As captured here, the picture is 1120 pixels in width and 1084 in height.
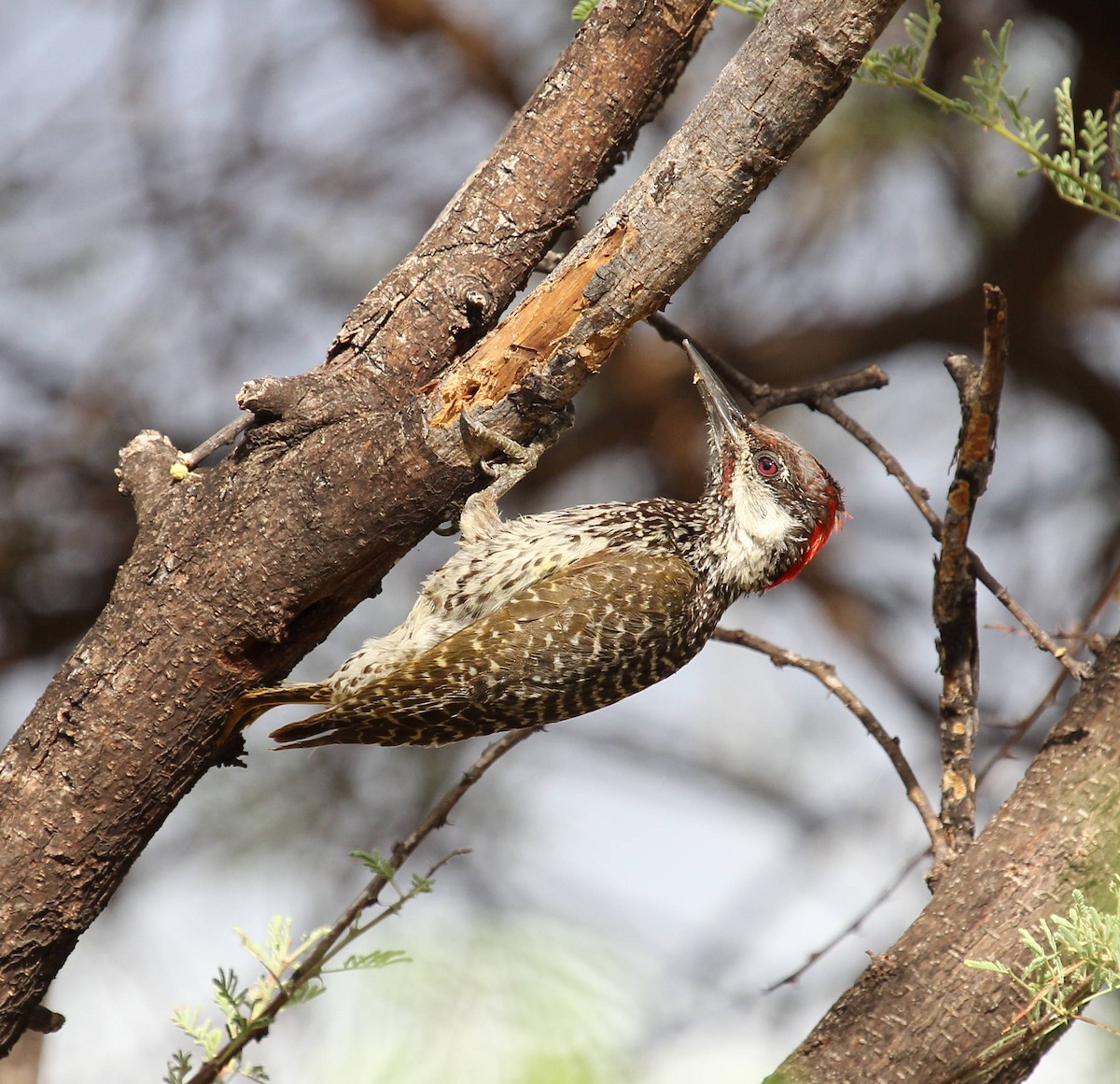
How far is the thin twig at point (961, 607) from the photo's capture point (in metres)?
2.74

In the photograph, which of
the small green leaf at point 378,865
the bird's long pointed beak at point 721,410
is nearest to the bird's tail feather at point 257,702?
the small green leaf at point 378,865

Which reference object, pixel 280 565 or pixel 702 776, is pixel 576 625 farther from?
pixel 702 776

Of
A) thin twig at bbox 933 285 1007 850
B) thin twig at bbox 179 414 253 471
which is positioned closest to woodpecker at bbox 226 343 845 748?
thin twig at bbox 179 414 253 471

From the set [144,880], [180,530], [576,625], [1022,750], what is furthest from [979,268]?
[144,880]

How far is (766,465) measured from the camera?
12.3ft

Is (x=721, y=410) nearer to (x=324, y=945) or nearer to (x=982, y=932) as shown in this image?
(x=982, y=932)

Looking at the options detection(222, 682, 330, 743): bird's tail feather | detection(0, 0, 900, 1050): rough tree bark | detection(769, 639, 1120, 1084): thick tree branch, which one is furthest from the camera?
detection(222, 682, 330, 743): bird's tail feather

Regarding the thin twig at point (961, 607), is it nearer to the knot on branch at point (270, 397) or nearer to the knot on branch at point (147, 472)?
the knot on branch at point (270, 397)

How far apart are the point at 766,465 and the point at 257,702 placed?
1737mm

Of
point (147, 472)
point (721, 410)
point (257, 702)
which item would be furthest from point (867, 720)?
point (147, 472)

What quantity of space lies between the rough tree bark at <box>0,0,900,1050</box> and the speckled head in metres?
1.17

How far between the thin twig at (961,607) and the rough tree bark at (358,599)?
18 cm

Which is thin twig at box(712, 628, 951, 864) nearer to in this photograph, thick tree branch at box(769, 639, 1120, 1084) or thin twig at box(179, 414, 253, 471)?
thick tree branch at box(769, 639, 1120, 1084)

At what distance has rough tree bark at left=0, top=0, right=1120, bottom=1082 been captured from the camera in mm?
2520
